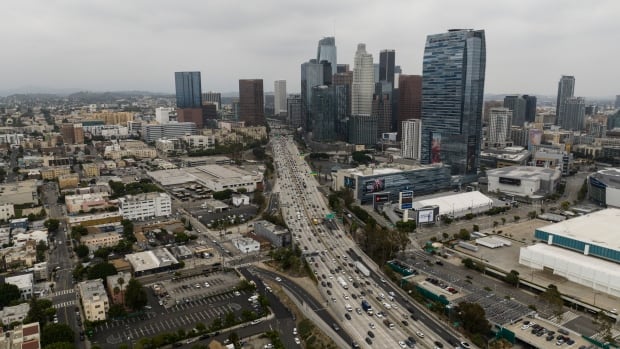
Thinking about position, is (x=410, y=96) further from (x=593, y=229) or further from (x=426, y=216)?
(x=593, y=229)

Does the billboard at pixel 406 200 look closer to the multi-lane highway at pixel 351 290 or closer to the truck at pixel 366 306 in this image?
the multi-lane highway at pixel 351 290

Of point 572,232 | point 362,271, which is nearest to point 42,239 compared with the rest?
point 362,271

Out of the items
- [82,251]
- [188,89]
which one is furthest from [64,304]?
[188,89]

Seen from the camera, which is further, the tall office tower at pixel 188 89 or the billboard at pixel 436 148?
the tall office tower at pixel 188 89

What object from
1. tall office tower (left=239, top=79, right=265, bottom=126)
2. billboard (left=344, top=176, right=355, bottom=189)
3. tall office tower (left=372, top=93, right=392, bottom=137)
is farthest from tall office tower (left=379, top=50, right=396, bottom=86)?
billboard (left=344, top=176, right=355, bottom=189)

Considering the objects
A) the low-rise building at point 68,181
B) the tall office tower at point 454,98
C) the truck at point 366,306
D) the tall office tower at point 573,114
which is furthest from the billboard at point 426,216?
the tall office tower at point 573,114

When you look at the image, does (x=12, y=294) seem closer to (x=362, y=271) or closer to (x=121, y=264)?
(x=121, y=264)

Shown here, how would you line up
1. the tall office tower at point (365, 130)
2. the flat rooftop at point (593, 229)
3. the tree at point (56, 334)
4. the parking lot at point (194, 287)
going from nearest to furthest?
the tree at point (56, 334), the parking lot at point (194, 287), the flat rooftop at point (593, 229), the tall office tower at point (365, 130)
